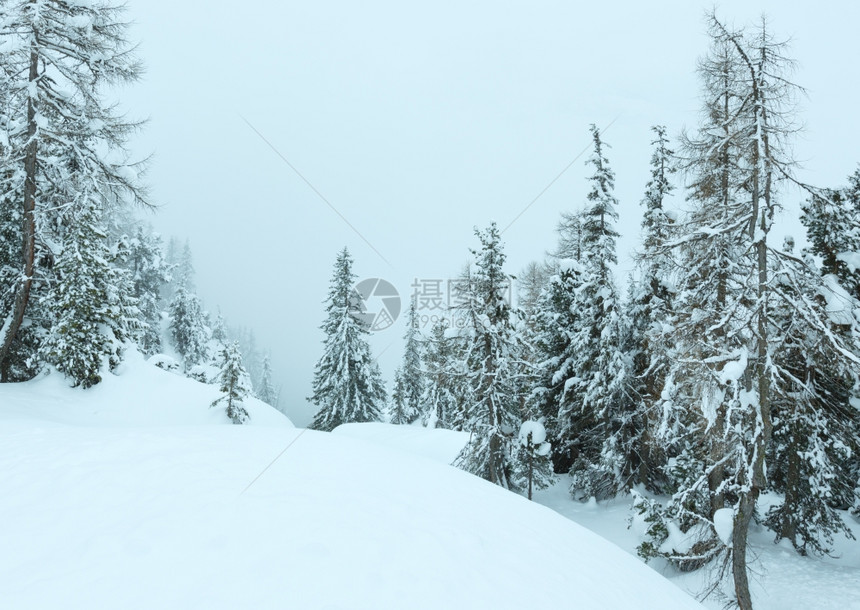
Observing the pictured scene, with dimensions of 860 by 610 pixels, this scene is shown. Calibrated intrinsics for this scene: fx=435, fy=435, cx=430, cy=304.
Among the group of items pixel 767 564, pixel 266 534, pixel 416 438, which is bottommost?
pixel 767 564

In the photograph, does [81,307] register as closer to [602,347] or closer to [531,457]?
[531,457]

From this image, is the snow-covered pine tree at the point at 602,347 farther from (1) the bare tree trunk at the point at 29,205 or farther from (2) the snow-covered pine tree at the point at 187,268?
(2) the snow-covered pine tree at the point at 187,268

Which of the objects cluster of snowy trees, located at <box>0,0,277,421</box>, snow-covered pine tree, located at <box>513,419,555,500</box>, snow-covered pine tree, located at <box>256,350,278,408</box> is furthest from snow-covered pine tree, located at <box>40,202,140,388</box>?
snow-covered pine tree, located at <box>256,350,278,408</box>

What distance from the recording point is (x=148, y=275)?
39969mm

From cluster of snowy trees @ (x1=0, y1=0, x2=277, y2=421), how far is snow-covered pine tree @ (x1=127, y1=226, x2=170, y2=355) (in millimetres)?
22460

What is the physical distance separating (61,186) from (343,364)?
765 inches

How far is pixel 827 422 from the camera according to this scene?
1421cm

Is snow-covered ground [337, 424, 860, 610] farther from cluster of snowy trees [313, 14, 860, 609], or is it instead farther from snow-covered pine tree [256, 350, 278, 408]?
snow-covered pine tree [256, 350, 278, 408]

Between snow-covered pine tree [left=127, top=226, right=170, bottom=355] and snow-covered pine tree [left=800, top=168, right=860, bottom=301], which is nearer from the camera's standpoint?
snow-covered pine tree [left=800, top=168, right=860, bottom=301]

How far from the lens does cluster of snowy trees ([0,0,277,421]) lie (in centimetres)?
1260

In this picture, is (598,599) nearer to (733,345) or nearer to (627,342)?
(733,345)

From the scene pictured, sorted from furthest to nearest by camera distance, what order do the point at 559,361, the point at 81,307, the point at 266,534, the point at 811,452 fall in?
the point at 559,361, the point at 81,307, the point at 811,452, the point at 266,534

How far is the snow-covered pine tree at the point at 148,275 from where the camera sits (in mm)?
37844

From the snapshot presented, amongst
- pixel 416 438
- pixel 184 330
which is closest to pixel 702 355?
pixel 416 438
